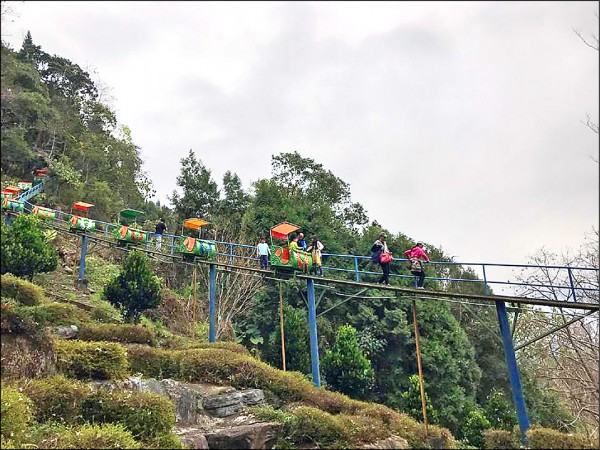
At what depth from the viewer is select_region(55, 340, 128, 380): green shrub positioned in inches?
361

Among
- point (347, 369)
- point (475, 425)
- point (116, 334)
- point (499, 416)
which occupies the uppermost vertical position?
point (116, 334)

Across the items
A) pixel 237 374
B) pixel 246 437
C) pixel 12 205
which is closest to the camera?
pixel 246 437

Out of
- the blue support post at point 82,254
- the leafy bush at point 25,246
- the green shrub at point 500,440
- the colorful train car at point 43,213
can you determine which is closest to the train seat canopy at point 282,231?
the leafy bush at point 25,246

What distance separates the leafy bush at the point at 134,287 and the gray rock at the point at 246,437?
33.0ft

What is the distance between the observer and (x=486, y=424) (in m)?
20.2

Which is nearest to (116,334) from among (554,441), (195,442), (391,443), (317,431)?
(195,442)

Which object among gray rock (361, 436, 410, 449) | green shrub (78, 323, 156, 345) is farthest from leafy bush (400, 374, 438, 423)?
green shrub (78, 323, 156, 345)

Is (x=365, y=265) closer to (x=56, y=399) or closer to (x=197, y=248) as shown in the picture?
(x=197, y=248)

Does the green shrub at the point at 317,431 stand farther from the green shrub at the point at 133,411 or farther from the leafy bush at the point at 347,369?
the leafy bush at the point at 347,369

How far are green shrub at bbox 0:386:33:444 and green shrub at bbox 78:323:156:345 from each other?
578 centimetres

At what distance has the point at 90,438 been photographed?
21.5 ft

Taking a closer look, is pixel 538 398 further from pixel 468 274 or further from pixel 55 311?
pixel 55 311

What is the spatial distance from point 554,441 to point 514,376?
301 centimetres

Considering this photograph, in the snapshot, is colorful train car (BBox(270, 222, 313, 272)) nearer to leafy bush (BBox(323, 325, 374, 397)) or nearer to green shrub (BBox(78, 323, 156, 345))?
green shrub (BBox(78, 323, 156, 345))
